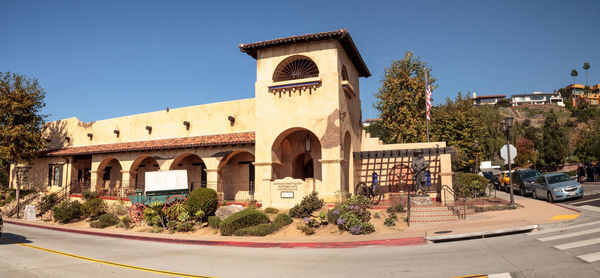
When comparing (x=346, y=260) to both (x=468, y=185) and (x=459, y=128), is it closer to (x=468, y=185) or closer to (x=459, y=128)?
(x=468, y=185)

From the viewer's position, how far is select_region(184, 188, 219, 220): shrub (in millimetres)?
17719

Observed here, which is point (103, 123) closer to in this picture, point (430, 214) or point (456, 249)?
point (430, 214)

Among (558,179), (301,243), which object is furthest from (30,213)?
(558,179)

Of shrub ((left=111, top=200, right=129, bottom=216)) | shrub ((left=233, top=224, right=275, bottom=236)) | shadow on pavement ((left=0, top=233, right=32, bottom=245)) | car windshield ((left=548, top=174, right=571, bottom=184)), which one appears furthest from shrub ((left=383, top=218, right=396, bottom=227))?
shrub ((left=111, top=200, right=129, bottom=216))

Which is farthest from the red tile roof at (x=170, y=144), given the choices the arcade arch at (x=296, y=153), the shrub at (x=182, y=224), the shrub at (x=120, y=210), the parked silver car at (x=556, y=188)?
the parked silver car at (x=556, y=188)

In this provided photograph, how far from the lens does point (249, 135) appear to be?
2214 centimetres

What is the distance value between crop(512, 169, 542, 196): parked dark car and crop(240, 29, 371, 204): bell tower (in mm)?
10869

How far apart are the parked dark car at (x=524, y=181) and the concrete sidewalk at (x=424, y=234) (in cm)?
597

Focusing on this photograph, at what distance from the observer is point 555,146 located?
52.4m

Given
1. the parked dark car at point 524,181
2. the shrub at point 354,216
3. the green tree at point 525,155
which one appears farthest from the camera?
the green tree at point 525,155

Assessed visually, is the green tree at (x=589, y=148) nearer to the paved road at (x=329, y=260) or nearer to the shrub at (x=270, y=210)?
the paved road at (x=329, y=260)

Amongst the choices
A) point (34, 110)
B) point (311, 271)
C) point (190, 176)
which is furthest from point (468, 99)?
point (34, 110)

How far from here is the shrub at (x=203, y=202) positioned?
17.7 m

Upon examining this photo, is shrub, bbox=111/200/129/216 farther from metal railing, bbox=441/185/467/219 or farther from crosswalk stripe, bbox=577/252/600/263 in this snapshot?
crosswalk stripe, bbox=577/252/600/263
